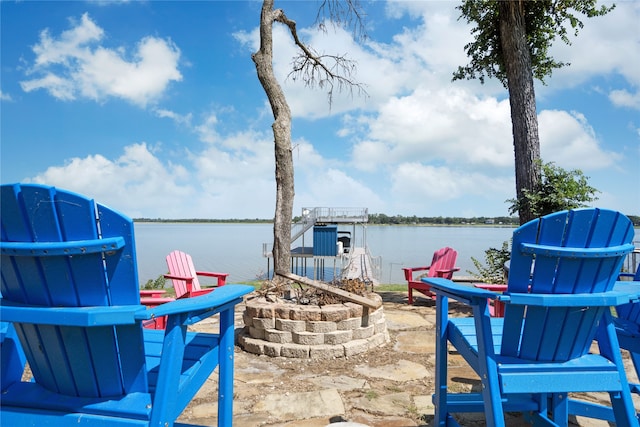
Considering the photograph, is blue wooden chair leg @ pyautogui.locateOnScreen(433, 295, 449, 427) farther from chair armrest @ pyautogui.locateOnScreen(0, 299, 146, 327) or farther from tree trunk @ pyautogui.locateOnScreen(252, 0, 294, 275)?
tree trunk @ pyautogui.locateOnScreen(252, 0, 294, 275)

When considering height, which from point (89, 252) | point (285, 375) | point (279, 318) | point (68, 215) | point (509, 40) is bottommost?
point (285, 375)

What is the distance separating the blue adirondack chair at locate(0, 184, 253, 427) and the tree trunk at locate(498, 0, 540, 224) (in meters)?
5.52

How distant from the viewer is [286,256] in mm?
4727

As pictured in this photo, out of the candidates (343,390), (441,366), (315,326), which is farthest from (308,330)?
(441,366)

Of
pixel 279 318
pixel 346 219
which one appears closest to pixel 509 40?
pixel 279 318

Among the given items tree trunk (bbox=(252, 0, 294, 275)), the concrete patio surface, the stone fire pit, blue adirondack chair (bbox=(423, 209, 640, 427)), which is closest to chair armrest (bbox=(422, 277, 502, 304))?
blue adirondack chair (bbox=(423, 209, 640, 427))

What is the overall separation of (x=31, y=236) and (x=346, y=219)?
21449 mm

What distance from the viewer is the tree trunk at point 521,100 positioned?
5840 millimetres

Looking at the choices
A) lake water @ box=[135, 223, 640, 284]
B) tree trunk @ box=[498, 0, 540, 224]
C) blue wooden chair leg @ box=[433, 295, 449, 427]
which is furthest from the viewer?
lake water @ box=[135, 223, 640, 284]

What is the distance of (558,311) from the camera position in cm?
155

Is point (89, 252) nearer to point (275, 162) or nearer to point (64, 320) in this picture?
point (64, 320)

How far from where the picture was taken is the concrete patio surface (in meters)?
2.18

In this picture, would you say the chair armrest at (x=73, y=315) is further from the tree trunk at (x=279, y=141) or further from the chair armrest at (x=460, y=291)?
the tree trunk at (x=279, y=141)

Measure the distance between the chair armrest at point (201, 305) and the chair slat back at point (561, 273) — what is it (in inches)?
42.0
